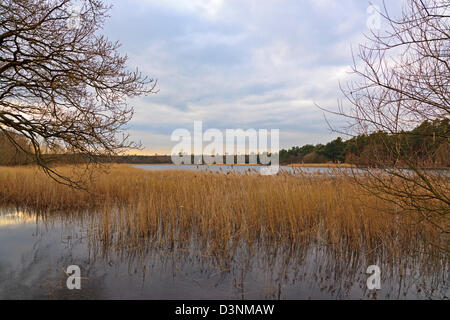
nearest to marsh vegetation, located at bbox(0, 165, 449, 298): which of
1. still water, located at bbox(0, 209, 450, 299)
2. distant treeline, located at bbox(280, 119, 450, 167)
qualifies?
still water, located at bbox(0, 209, 450, 299)

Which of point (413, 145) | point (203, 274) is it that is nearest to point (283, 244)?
point (203, 274)

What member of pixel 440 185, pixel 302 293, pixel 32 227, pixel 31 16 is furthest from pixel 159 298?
pixel 31 16

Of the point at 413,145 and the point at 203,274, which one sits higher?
the point at 413,145

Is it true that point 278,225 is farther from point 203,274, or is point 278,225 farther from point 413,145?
point 413,145

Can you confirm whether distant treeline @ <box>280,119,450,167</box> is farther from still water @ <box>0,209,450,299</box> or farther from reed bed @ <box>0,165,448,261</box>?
still water @ <box>0,209,450,299</box>

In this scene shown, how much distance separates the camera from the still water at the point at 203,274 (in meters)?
2.95

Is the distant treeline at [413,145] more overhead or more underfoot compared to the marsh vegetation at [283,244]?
Answer: more overhead

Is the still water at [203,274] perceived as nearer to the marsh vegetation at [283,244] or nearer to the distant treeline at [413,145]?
the marsh vegetation at [283,244]

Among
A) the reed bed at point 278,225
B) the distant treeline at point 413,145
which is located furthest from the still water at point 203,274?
the distant treeline at point 413,145

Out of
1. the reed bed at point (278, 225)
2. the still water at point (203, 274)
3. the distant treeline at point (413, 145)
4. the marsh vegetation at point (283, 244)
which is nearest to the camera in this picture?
the distant treeline at point (413, 145)

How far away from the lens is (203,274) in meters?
3.36

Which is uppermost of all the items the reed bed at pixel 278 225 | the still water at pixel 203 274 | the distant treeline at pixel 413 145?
the distant treeline at pixel 413 145

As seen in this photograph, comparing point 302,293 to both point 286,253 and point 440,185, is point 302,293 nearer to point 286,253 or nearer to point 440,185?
point 286,253

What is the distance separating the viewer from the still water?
2.95 meters
